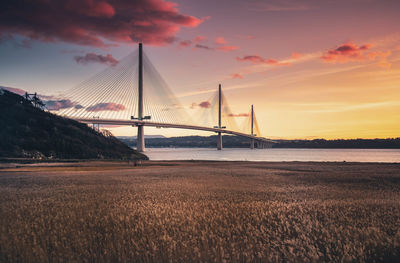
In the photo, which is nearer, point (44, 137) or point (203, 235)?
point (203, 235)

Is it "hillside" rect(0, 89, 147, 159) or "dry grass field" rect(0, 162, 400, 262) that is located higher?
"hillside" rect(0, 89, 147, 159)

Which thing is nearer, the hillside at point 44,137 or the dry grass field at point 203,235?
the dry grass field at point 203,235

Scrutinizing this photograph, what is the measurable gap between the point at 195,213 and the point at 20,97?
73197mm

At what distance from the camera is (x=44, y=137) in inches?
2106

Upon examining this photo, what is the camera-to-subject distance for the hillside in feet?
157

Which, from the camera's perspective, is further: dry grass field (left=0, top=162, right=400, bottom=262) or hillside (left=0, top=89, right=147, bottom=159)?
hillside (left=0, top=89, right=147, bottom=159)

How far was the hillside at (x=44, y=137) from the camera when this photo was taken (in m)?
48.0

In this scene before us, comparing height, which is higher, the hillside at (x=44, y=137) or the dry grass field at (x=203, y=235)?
the hillside at (x=44, y=137)

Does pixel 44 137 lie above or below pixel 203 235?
above

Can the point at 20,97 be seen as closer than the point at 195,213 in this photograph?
No

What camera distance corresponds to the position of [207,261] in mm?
3930

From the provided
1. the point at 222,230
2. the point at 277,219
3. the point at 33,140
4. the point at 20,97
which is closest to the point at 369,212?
the point at 277,219

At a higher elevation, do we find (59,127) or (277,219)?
(59,127)

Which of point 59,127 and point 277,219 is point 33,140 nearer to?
point 59,127
